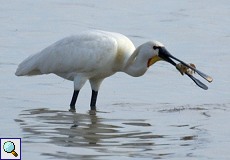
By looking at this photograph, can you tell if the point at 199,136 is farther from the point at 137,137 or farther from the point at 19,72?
the point at 19,72

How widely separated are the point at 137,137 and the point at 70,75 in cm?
266

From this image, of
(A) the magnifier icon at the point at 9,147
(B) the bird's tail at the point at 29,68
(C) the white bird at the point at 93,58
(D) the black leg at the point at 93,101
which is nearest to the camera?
(A) the magnifier icon at the point at 9,147

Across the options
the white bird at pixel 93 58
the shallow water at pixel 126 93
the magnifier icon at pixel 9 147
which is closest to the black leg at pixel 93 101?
the white bird at pixel 93 58

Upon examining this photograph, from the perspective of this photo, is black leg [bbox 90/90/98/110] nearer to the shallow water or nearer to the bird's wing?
the shallow water

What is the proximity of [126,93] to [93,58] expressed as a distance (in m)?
1.50

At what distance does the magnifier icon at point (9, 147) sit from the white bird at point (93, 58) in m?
3.42

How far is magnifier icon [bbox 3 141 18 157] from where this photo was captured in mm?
11008

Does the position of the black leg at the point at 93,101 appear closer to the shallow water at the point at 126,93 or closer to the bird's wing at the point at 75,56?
the shallow water at the point at 126,93

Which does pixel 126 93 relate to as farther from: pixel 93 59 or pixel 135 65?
pixel 93 59

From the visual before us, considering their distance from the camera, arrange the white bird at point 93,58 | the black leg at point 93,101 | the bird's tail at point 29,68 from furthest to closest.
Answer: the bird's tail at point 29,68
the black leg at point 93,101
the white bird at point 93,58

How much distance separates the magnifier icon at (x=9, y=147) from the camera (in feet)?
36.1

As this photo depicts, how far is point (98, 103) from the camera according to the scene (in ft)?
50.8

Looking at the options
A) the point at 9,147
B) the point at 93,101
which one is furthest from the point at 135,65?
the point at 9,147

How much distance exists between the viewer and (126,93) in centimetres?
1617
